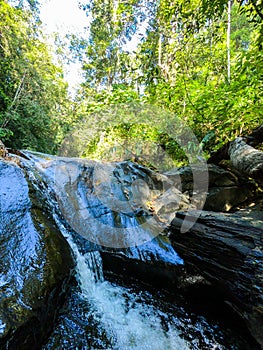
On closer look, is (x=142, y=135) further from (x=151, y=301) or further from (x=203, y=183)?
(x=151, y=301)

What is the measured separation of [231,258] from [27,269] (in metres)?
1.91

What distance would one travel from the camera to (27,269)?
1451mm

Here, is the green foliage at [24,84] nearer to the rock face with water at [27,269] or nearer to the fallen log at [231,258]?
the rock face with water at [27,269]

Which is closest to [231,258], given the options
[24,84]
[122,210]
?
[122,210]

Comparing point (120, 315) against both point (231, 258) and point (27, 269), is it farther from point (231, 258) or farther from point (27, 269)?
point (231, 258)

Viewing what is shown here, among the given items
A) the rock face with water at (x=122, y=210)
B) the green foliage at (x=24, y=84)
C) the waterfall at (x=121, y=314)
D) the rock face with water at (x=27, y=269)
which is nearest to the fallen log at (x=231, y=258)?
the rock face with water at (x=122, y=210)

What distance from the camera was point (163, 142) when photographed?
6461mm

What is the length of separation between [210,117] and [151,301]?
4069 mm

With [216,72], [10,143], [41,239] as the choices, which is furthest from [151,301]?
[10,143]

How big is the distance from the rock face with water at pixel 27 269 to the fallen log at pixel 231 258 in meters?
1.48

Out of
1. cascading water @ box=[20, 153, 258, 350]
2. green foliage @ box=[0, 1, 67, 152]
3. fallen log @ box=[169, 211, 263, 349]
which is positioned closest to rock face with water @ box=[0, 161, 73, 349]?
cascading water @ box=[20, 153, 258, 350]

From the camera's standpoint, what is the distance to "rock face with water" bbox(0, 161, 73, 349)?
1.19 metres

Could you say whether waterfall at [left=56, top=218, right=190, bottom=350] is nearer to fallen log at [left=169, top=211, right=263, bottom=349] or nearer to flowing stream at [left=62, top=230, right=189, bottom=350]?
flowing stream at [left=62, top=230, right=189, bottom=350]

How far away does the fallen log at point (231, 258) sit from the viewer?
1.57 m
